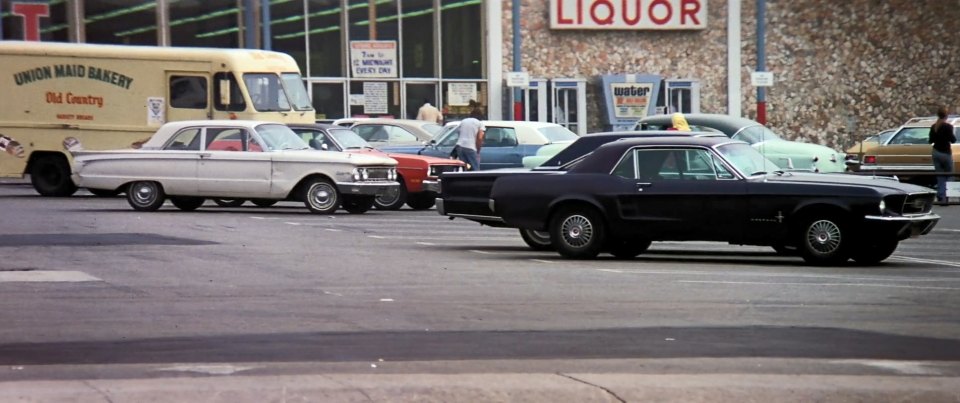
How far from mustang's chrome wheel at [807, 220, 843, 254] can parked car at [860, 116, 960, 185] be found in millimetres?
12785

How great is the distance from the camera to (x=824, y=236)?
16.5 m

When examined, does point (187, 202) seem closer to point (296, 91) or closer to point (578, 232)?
point (296, 91)

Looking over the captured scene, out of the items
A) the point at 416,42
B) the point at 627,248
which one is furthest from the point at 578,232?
the point at 416,42

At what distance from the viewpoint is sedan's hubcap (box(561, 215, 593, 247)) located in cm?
1728

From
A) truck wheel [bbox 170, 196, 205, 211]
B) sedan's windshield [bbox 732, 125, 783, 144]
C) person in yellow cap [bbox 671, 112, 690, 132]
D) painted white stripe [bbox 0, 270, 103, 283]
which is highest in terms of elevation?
person in yellow cap [bbox 671, 112, 690, 132]

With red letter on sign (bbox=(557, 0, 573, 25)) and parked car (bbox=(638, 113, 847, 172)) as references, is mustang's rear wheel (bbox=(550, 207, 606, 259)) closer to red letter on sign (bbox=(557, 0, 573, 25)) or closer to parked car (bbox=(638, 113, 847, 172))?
parked car (bbox=(638, 113, 847, 172))

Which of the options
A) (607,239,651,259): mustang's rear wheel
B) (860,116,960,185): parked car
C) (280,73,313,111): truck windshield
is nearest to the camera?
(607,239,651,259): mustang's rear wheel

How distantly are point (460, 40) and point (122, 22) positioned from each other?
886cm

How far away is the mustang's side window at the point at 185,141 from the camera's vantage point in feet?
80.1

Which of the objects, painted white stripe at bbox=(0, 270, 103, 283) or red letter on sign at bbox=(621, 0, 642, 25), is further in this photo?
red letter on sign at bbox=(621, 0, 642, 25)

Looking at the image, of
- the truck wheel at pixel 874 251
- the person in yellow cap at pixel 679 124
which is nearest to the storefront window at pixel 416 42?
the person in yellow cap at pixel 679 124

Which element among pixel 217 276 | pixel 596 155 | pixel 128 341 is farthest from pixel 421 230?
pixel 128 341

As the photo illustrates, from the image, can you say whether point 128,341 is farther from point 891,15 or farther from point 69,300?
point 891,15

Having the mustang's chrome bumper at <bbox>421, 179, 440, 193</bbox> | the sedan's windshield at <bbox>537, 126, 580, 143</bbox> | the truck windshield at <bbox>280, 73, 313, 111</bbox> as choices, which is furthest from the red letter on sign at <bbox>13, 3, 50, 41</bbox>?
the mustang's chrome bumper at <bbox>421, 179, 440, 193</bbox>
